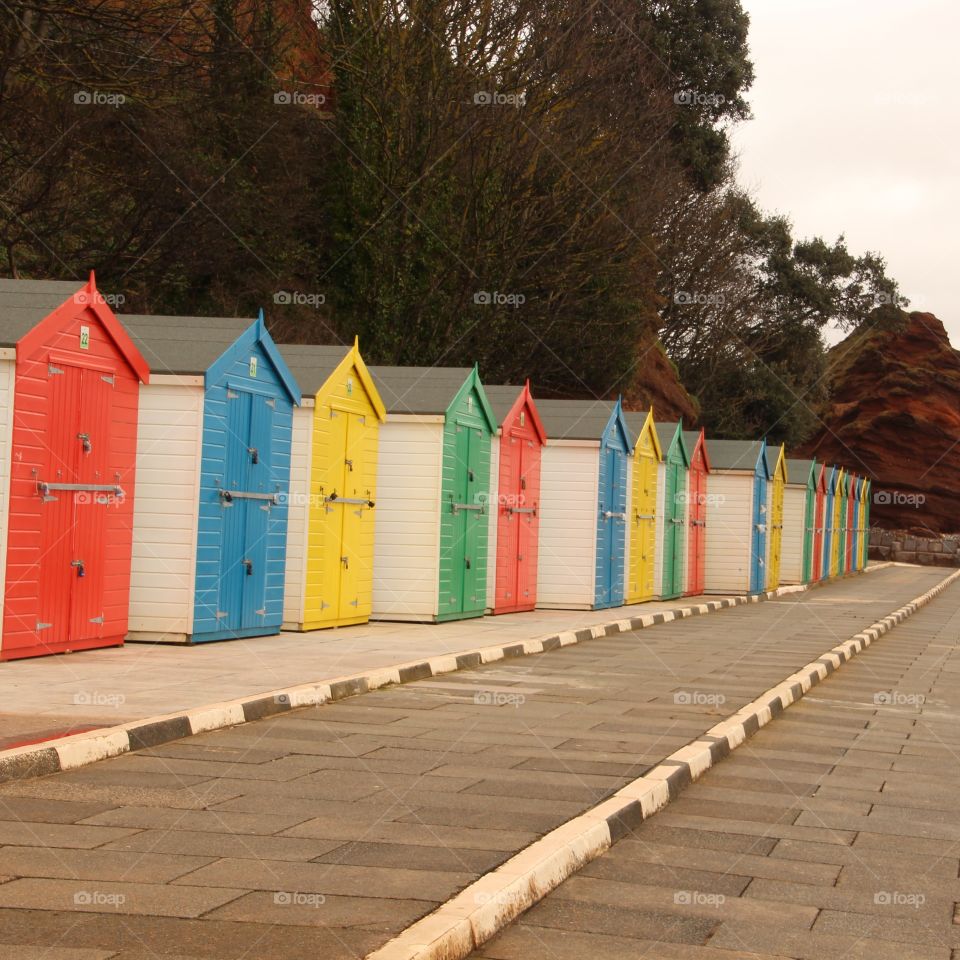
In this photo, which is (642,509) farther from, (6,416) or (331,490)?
(6,416)

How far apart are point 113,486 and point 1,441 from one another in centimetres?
150

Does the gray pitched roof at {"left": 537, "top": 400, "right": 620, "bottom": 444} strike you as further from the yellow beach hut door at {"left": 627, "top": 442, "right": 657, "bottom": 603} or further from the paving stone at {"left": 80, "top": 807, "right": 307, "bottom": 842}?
the paving stone at {"left": 80, "top": 807, "right": 307, "bottom": 842}

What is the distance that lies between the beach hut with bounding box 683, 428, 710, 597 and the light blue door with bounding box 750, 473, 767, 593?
3.97ft

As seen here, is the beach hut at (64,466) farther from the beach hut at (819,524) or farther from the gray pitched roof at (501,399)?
the beach hut at (819,524)

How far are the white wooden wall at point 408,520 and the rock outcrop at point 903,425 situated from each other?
205 ft

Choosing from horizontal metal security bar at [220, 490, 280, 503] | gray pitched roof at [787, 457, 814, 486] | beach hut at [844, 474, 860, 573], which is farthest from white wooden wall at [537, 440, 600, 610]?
beach hut at [844, 474, 860, 573]

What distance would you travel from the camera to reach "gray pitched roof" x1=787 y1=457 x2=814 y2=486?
39062mm

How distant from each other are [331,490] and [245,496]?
1.86 metres

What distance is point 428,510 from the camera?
17156 mm

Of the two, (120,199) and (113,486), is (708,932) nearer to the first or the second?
(113,486)

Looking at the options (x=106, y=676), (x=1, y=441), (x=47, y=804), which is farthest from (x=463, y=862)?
(x=1, y=441)

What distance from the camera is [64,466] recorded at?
11430mm

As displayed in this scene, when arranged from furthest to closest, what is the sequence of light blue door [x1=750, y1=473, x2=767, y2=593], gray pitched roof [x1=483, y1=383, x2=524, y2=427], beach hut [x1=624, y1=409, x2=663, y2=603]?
light blue door [x1=750, y1=473, x2=767, y2=593] < beach hut [x1=624, y1=409, x2=663, y2=603] < gray pitched roof [x1=483, y1=383, x2=524, y2=427]

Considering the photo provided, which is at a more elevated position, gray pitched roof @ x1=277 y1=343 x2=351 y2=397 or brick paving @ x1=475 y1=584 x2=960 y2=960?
gray pitched roof @ x1=277 y1=343 x2=351 y2=397
